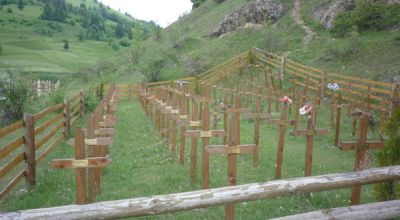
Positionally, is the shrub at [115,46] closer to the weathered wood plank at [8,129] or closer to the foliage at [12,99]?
the foliage at [12,99]

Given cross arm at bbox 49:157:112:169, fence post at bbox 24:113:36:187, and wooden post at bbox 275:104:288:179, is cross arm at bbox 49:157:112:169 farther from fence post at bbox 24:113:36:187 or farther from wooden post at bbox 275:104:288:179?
wooden post at bbox 275:104:288:179

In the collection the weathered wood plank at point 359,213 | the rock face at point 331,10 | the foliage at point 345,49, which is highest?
the rock face at point 331,10

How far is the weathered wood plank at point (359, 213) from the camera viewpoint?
398 centimetres

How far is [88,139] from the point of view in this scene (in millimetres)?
5488

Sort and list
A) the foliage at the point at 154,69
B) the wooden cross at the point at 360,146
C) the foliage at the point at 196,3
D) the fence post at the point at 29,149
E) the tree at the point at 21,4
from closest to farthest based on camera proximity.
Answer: the wooden cross at the point at 360,146
the fence post at the point at 29,149
the foliage at the point at 154,69
the foliage at the point at 196,3
the tree at the point at 21,4

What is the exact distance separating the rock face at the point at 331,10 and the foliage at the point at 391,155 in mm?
25585

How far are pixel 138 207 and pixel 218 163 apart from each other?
5311 millimetres

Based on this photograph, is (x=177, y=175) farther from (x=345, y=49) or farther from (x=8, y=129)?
(x=345, y=49)

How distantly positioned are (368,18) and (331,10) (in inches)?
171

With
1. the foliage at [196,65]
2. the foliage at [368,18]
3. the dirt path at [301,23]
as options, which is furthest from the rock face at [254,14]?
the foliage at [368,18]

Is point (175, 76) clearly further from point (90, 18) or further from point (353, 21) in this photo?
point (90, 18)

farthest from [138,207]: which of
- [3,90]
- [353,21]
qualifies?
[353,21]

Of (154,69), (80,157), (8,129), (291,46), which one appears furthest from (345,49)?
(80,157)

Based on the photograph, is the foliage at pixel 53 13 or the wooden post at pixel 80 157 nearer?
the wooden post at pixel 80 157
